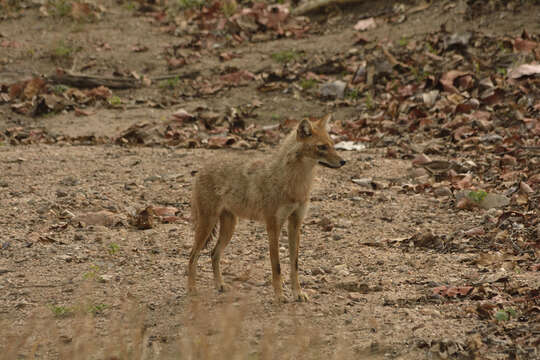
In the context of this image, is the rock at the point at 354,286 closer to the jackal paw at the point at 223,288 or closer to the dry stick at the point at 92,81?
the jackal paw at the point at 223,288

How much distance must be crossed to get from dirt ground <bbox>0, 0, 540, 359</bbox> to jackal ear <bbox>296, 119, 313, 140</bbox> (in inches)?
56.3

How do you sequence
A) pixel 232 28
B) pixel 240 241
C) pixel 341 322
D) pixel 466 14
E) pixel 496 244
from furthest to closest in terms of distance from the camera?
pixel 232 28 → pixel 466 14 → pixel 240 241 → pixel 496 244 → pixel 341 322

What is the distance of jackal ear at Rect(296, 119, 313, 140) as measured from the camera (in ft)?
19.6

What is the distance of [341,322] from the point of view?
17.7 ft

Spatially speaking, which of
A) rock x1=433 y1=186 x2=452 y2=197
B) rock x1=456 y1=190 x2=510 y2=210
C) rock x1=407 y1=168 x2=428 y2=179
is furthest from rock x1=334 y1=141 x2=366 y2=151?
rock x1=456 y1=190 x2=510 y2=210

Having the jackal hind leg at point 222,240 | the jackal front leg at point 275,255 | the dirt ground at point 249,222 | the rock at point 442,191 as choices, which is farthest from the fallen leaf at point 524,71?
the jackal front leg at point 275,255

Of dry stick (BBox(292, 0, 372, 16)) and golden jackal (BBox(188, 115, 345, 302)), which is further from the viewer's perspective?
dry stick (BBox(292, 0, 372, 16))

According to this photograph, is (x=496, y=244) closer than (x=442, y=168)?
Yes

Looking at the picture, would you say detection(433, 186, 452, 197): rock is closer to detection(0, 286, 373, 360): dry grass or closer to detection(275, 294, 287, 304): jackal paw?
detection(275, 294, 287, 304): jackal paw

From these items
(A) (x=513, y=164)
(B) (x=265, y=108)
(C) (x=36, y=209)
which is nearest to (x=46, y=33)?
(B) (x=265, y=108)

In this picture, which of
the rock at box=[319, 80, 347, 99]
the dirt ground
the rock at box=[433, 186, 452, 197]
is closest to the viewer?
the dirt ground

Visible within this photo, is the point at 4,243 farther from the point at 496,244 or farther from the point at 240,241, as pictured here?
the point at 496,244

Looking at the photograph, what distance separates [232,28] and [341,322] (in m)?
11.7

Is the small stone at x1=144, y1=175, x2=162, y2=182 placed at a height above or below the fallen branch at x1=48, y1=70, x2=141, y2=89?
below
